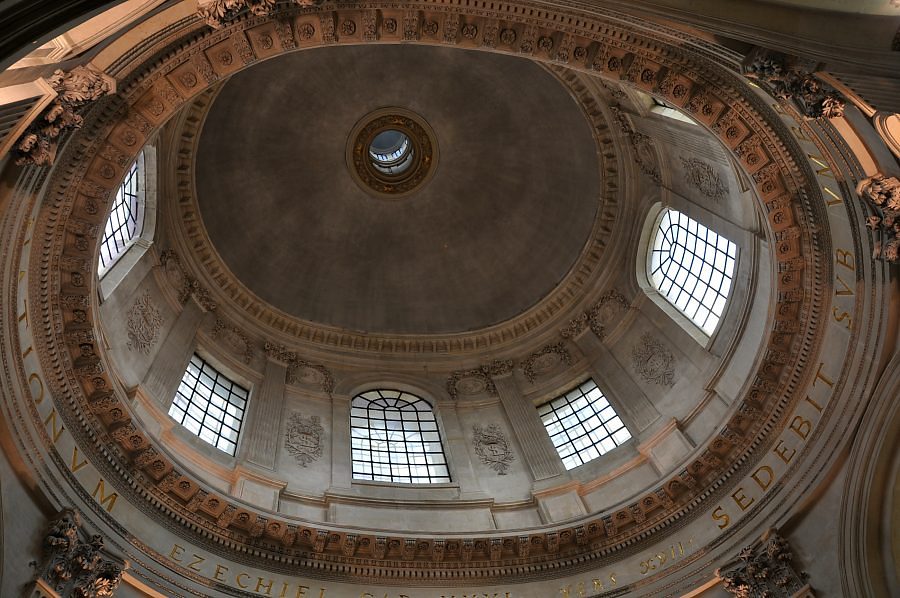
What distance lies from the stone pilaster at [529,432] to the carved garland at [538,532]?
3490 millimetres

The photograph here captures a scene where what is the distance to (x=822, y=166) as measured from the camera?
43.9 ft

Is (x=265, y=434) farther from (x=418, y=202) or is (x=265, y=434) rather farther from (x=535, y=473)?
(x=418, y=202)

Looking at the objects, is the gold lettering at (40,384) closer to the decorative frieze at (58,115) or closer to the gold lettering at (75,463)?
the gold lettering at (75,463)

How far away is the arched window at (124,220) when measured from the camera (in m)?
18.5

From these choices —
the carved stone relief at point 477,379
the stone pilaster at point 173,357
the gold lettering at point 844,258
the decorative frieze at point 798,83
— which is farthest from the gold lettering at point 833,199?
the stone pilaster at point 173,357

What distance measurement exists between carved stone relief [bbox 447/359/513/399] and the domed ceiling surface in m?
2.62

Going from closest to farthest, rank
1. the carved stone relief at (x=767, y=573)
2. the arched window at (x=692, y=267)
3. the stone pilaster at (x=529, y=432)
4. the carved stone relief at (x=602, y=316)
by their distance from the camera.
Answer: the carved stone relief at (x=767, y=573)
the arched window at (x=692, y=267)
the stone pilaster at (x=529, y=432)
the carved stone relief at (x=602, y=316)

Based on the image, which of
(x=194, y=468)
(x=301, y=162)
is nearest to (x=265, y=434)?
(x=194, y=468)

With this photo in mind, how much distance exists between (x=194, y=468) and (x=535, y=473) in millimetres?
8641

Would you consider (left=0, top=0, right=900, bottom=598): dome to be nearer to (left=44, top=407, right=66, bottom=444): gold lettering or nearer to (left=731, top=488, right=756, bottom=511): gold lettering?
(left=44, top=407, right=66, bottom=444): gold lettering

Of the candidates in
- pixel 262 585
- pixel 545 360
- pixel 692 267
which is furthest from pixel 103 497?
pixel 692 267

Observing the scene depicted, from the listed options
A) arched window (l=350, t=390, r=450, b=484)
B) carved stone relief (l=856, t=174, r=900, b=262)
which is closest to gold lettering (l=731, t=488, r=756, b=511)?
carved stone relief (l=856, t=174, r=900, b=262)

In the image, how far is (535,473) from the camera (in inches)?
806

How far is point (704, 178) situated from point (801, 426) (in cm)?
733
